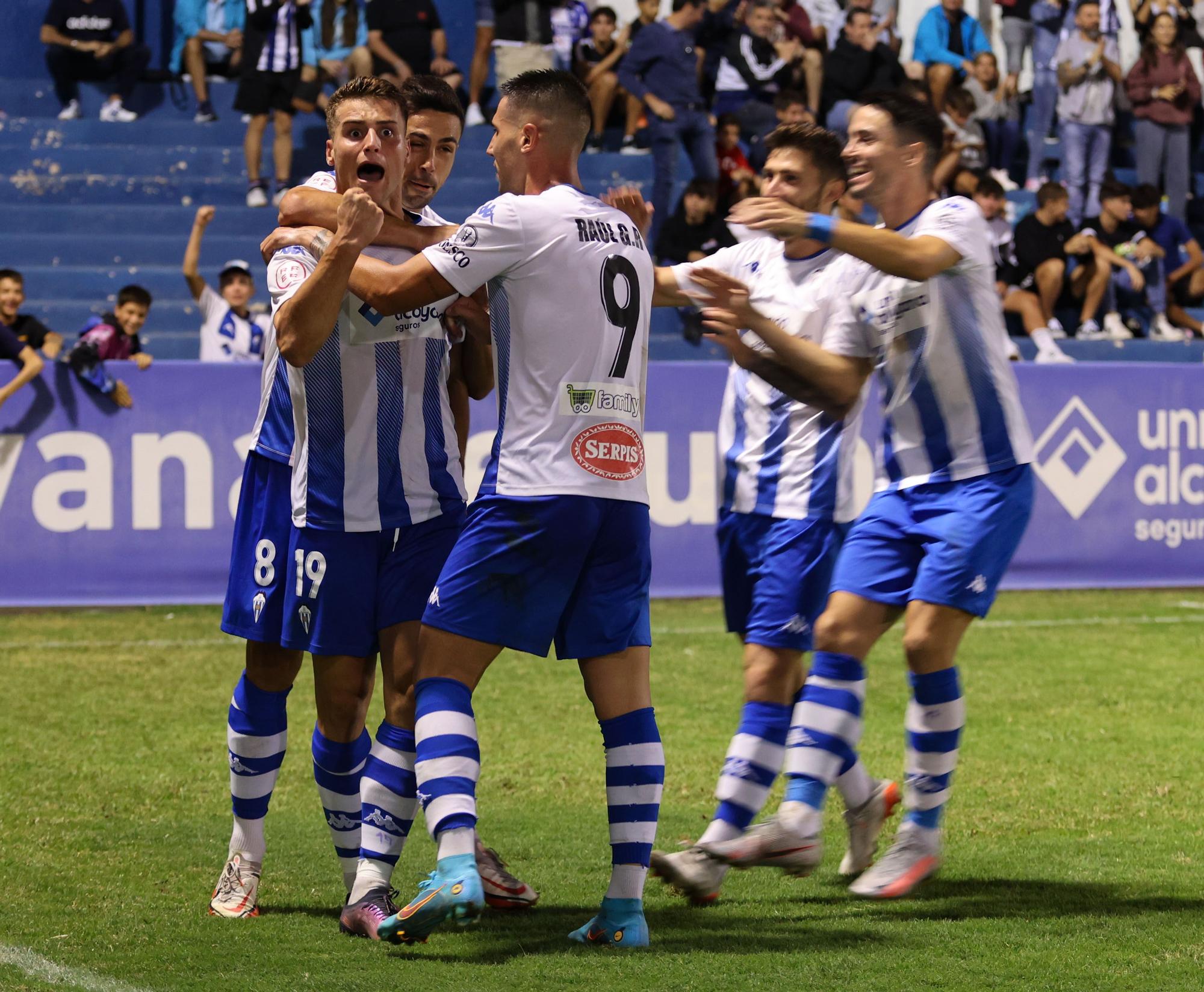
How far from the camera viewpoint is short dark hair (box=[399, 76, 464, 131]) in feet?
15.6

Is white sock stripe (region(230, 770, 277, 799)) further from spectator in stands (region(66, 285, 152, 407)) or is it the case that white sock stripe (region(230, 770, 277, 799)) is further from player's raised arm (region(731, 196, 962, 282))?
spectator in stands (region(66, 285, 152, 407))

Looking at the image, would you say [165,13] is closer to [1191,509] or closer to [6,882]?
Result: [1191,509]

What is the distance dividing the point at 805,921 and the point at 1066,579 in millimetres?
8031

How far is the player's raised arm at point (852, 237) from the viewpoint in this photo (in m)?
4.40

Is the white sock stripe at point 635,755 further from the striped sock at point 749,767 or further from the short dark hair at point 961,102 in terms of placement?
the short dark hair at point 961,102

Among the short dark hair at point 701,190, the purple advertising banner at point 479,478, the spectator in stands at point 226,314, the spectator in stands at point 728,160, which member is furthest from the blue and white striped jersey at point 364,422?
the spectator in stands at point 728,160

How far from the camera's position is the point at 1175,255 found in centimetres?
1719

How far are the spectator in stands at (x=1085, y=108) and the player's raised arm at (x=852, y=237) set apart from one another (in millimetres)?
14145

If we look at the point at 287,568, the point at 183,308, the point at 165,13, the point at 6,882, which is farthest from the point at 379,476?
the point at 165,13

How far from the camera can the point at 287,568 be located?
4.53m

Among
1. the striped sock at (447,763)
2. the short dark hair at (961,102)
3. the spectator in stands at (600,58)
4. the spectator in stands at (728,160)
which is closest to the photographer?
the striped sock at (447,763)

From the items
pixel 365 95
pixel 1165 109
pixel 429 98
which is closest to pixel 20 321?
pixel 429 98

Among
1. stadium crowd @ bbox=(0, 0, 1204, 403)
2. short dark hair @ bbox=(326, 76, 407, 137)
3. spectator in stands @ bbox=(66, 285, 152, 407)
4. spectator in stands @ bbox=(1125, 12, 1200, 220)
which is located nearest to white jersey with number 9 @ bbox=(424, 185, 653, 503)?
short dark hair @ bbox=(326, 76, 407, 137)

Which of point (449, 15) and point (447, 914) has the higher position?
point (449, 15)
